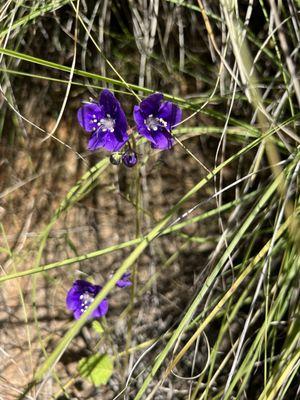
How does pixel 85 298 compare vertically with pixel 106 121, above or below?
below

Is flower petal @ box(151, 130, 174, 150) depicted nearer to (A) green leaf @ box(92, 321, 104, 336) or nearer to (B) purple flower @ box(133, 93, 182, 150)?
(B) purple flower @ box(133, 93, 182, 150)

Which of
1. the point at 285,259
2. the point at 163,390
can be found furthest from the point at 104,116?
the point at 163,390

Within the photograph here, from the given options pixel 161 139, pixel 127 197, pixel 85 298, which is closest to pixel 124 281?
pixel 85 298

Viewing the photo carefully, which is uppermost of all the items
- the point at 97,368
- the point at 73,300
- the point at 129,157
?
the point at 129,157

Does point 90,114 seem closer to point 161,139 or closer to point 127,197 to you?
point 161,139

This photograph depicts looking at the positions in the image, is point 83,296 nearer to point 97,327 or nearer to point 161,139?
point 97,327

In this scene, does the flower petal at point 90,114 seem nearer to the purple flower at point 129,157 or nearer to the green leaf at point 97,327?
the purple flower at point 129,157

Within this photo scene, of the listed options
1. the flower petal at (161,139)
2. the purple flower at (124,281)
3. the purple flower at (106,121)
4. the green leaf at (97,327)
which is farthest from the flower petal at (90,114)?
the green leaf at (97,327)

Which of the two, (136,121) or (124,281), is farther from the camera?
(124,281)
